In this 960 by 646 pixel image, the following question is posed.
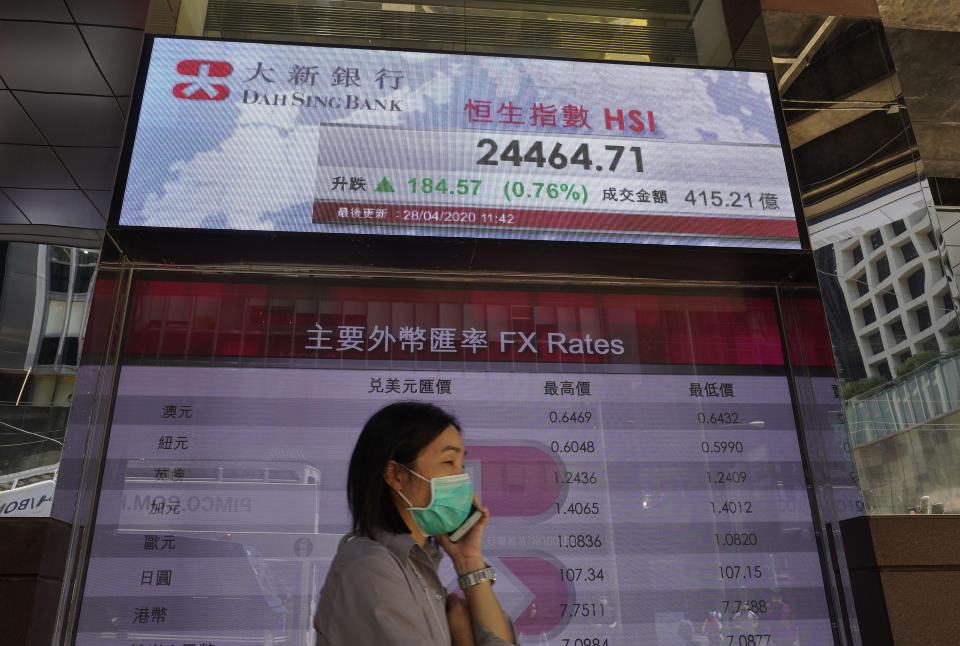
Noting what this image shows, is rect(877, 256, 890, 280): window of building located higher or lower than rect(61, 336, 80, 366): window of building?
higher

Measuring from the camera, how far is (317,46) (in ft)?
9.95

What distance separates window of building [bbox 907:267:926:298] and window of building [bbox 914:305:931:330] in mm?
58

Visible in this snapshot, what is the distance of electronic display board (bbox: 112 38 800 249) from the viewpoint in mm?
2746

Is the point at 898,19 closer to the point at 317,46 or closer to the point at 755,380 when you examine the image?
the point at 755,380

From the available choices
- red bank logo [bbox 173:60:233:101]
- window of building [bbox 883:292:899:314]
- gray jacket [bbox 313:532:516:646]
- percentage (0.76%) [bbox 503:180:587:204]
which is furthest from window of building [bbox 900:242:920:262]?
red bank logo [bbox 173:60:233:101]

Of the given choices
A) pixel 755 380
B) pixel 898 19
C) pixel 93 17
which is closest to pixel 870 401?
pixel 755 380

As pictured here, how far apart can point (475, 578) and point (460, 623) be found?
0.31 ft

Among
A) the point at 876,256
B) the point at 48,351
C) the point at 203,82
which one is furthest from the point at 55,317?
the point at 876,256

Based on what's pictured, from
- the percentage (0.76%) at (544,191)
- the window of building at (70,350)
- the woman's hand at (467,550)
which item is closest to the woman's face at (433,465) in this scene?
the woman's hand at (467,550)

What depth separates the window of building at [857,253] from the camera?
2.93 meters

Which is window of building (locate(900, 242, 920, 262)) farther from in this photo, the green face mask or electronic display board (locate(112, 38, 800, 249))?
the green face mask

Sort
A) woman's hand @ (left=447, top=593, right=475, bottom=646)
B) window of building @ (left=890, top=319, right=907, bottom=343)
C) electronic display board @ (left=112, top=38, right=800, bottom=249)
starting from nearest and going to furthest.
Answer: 1. woman's hand @ (left=447, top=593, right=475, bottom=646)
2. electronic display board @ (left=112, top=38, right=800, bottom=249)
3. window of building @ (left=890, top=319, right=907, bottom=343)

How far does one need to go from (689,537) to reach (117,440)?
82.9 inches

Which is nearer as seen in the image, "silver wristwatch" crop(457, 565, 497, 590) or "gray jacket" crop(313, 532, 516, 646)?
"gray jacket" crop(313, 532, 516, 646)
